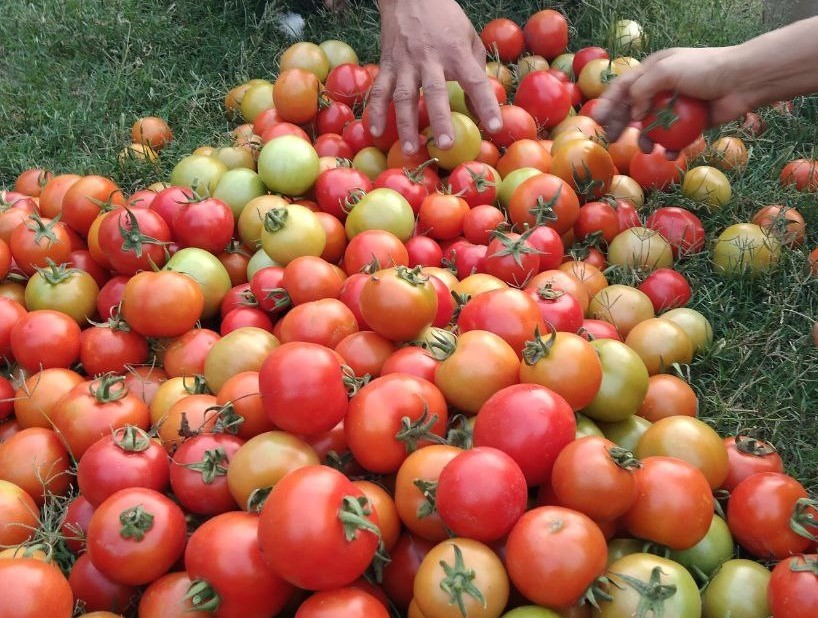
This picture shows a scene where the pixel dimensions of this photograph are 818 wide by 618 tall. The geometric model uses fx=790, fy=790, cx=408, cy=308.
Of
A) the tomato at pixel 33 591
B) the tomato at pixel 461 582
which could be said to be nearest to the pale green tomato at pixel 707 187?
the tomato at pixel 461 582

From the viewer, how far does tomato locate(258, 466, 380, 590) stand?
51.6 inches

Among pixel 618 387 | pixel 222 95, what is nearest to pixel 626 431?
pixel 618 387

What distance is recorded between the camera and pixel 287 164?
8.65 feet

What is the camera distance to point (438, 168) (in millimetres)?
2867

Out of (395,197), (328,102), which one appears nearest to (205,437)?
(395,197)

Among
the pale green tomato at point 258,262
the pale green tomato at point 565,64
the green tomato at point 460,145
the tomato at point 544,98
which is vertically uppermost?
the pale green tomato at point 565,64

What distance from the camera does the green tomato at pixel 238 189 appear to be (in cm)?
264

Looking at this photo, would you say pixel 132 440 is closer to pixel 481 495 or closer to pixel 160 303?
pixel 160 303

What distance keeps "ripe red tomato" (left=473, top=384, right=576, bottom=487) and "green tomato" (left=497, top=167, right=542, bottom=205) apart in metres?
1.22

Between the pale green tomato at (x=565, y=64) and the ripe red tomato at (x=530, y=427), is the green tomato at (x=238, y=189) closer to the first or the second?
the ripe red tomato at (x=530, y=427)

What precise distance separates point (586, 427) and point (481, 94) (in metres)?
1.43

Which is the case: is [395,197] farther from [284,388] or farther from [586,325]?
[284,388]

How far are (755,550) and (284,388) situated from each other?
104 centimetres

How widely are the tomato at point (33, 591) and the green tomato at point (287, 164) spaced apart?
1.53 meters
